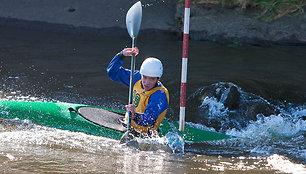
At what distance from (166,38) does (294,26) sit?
2.86m

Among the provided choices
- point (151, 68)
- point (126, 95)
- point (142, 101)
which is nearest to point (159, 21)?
point (126, 95)

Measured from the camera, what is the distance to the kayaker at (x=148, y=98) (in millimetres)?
4418

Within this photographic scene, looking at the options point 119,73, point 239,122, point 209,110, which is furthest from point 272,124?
point 119,73

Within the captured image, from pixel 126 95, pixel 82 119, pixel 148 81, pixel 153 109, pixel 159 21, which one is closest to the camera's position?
pixel 153 109

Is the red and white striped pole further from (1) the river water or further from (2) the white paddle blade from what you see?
(2) the white paddle blade

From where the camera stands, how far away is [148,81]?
4.57 m

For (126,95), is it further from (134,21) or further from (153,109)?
(153,109)

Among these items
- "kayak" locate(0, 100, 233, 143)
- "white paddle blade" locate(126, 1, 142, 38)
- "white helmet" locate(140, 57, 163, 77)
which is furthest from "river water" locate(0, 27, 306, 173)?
"white paddle blade" locate(126, 1, 142, 38)

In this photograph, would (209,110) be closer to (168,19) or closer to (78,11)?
(168,19)

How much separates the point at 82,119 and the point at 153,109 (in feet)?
3.00

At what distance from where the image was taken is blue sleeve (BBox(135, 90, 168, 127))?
4406 millimetres

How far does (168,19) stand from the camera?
10727 mm

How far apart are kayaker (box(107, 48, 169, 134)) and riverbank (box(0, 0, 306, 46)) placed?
579cm

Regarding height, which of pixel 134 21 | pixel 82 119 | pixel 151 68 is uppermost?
pixel 134 21
